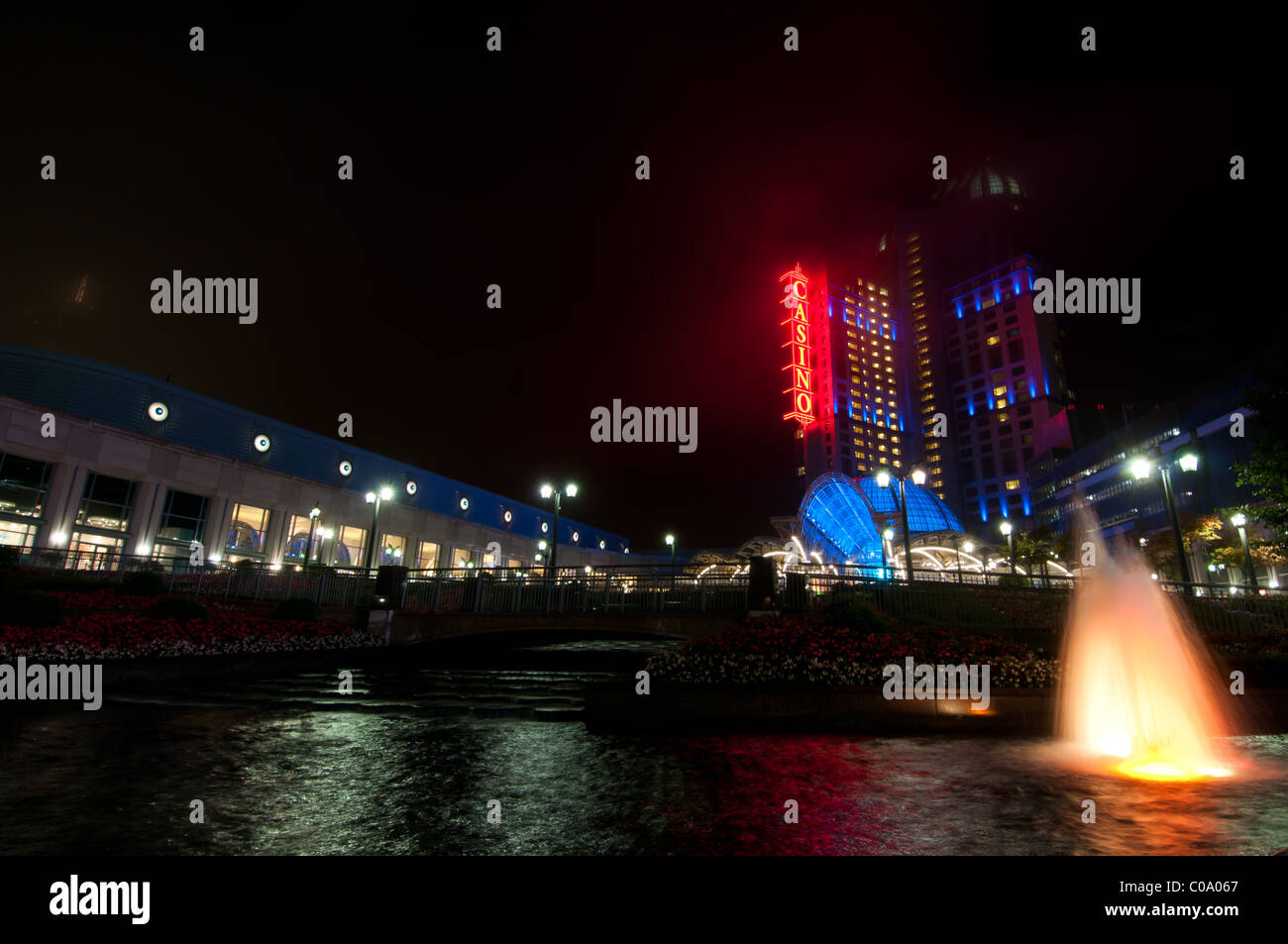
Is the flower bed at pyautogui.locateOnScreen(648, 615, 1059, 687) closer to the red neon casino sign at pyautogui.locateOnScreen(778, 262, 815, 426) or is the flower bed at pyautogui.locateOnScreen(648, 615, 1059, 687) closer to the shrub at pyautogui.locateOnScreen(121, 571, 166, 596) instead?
the shrub at pyautogui.locateOnScreen(121, 571, 166, 596)

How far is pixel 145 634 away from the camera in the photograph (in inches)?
579

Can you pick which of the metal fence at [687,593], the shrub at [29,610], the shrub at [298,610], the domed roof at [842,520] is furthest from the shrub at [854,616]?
the domed roof at [842,520]

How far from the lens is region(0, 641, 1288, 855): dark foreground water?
448 cm

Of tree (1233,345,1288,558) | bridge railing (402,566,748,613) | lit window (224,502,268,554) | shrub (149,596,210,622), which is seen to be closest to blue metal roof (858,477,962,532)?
tree (1233,345,1288,558)

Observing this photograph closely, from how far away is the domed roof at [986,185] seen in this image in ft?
551

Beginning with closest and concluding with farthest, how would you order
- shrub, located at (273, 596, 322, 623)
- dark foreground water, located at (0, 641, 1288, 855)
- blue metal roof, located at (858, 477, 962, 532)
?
dark foreground water, located at (0, 641, 1288, 855) < shrub, located at (273, 596, 322, 623) < blue metal roof, located at (858, 477, 962, 532)

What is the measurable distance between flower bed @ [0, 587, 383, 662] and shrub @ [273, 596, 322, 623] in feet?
1.29

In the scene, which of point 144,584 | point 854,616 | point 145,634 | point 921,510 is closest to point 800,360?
point 921,510

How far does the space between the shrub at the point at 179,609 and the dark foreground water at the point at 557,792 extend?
7353 millimetres

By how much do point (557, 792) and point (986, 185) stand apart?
690 ft

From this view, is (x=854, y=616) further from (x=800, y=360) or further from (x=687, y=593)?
(x=800, y=360)

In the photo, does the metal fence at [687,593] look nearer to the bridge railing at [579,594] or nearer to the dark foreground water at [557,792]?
the bridge railing at [579,594]
